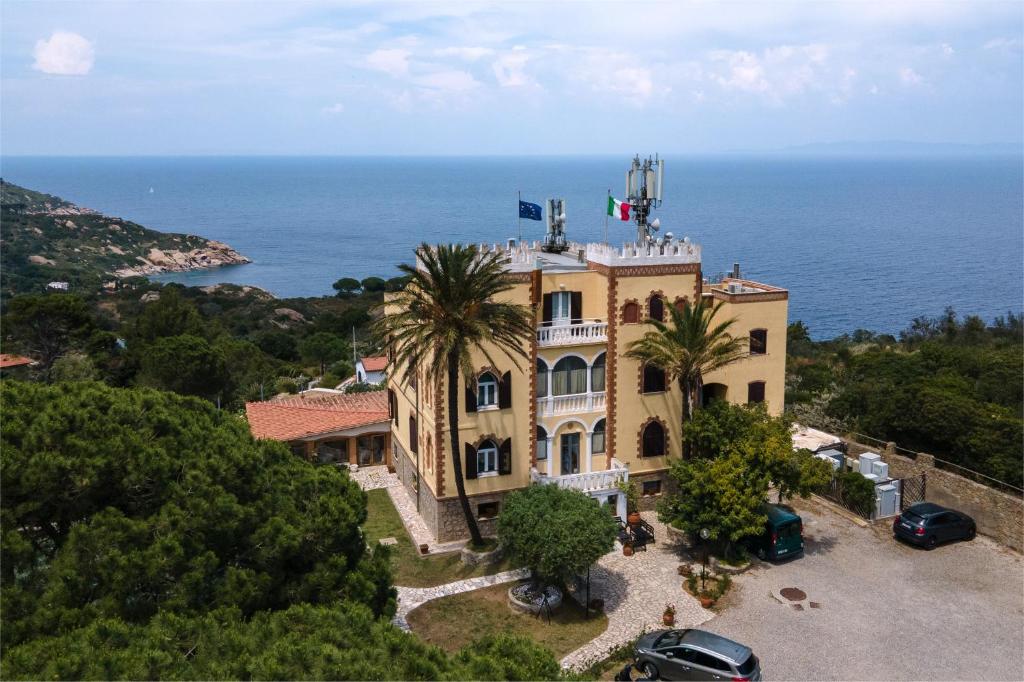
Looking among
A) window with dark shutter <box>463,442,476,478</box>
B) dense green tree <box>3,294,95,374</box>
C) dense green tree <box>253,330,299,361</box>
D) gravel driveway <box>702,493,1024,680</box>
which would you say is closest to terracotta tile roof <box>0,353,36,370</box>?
dense green tree <box>3,294,95,374</box>

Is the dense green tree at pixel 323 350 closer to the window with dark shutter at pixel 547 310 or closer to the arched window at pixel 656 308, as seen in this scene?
A: the window with dark shutter at pixel 547 310

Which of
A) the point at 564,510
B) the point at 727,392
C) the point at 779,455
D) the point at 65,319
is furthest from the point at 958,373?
the point at 65,319

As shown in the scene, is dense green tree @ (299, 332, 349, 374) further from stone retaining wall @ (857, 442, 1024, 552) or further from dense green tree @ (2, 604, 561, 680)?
dense green tree @ (2, 604, 561, 680)

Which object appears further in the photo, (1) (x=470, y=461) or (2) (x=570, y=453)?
(2) (x=570, y=453)

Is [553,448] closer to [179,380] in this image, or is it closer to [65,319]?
[179,380]

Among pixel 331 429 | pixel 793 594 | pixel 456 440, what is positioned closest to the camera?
pixel 793 594

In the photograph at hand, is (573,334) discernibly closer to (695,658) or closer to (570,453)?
(570,453)

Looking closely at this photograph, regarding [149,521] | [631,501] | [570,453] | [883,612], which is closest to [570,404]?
[570,453]
